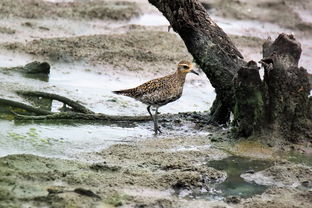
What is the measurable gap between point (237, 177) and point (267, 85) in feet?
5.58

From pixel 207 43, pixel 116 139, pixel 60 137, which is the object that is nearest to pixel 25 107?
pixel 60 137

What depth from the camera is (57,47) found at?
46.1ft

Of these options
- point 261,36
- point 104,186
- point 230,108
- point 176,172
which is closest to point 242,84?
point 230,108

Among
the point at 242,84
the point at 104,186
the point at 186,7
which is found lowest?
the point at 104,186

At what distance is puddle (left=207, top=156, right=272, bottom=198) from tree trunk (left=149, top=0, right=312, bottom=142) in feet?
2.43

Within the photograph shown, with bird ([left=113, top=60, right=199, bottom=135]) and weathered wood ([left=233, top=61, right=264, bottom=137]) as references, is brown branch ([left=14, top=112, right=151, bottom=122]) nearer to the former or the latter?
bird ([left=113, top=60, right=199, bottom=135])

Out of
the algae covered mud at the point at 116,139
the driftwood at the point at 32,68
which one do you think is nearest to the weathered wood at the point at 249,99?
the algae covered mud at the point at 116,139

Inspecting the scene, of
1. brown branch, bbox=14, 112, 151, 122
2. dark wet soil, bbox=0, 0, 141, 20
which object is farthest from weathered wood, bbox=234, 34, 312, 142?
dark wet soil, bbox=0, 0, 141, 20

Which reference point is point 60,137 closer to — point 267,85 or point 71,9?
point 267,85

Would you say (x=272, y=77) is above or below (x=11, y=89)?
above

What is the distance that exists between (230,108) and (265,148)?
1.27m

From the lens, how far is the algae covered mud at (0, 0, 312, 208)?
24.7ft

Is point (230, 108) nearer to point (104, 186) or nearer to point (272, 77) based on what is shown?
point (272, 77)

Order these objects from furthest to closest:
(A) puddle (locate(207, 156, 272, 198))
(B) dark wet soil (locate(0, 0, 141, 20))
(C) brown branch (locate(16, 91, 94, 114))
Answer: (B) dark wet soil (locate(0, 0, 141, 20)) < (C) brown branch (locate(16, 91, 94, 114)) < (A) puddle (locate(207, 156, 272, 198))
